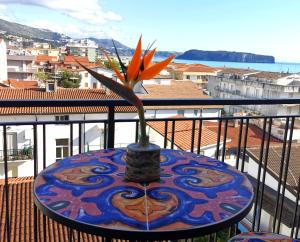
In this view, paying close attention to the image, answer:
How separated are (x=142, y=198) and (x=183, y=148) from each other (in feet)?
13.8

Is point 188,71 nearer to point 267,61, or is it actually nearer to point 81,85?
point 81,85

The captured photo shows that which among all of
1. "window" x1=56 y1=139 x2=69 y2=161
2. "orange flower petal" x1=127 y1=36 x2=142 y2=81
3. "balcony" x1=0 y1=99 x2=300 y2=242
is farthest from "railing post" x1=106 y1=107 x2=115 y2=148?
"window" x1=56 y1=139 x2=69 y2=161

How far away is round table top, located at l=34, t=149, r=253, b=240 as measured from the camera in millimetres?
985

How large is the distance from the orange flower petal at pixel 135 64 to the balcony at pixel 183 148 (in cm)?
54

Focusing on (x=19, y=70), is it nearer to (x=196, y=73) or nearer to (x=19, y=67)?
(x=19, y=67)

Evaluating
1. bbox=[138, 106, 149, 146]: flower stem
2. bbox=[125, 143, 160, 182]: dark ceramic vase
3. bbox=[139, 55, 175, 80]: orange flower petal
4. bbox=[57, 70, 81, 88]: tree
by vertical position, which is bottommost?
bbox=[57, 70, 81, 88]: tree

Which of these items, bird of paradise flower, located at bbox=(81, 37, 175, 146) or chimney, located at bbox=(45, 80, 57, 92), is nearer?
bird of paradise flower, located at bbox=(81, 37, 175, 146)

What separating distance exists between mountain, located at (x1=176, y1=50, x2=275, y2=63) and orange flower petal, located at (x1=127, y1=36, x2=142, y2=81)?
100686 millimetres

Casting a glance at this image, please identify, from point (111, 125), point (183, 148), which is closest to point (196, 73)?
point (183, 148)

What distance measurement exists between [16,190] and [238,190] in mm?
7102

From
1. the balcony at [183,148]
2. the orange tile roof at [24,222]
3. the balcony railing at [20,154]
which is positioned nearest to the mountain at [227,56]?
the balcony at [183,148]

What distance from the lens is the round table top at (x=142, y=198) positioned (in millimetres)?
985

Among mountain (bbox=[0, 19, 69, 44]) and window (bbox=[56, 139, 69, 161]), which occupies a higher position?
mountain (bbox=[0, 19, 69, 44])

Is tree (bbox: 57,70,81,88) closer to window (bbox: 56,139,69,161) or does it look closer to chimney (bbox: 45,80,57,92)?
chimney (bbox: 45,80,57,92)
